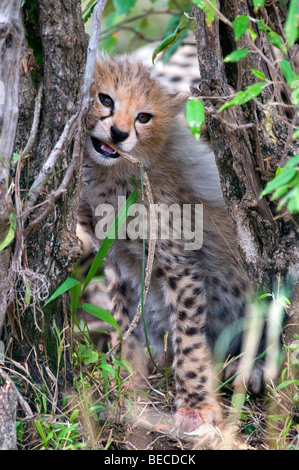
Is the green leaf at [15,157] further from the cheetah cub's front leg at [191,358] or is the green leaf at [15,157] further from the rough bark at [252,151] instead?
the cheetah cub's front leg at [191,358]

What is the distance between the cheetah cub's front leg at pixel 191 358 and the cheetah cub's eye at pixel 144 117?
75 centimetres

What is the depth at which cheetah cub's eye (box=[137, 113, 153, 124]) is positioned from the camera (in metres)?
2.88

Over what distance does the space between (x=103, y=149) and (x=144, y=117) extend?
12.8 inches

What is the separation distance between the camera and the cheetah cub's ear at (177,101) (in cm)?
307

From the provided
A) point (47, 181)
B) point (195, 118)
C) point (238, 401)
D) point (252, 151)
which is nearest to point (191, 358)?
point (238, 401)

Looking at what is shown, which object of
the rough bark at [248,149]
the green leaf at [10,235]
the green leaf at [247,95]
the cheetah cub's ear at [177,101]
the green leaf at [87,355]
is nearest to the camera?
the green leaf at [247,95]

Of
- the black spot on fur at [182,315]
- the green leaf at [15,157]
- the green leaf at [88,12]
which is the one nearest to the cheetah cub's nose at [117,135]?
the green leaf at [88,12]

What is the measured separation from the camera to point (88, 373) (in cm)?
244

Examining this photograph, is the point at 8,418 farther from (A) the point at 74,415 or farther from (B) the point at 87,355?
(B) the point at 87,355

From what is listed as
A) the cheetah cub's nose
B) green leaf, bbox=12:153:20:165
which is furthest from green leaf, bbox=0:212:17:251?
the cheetah cub's nose

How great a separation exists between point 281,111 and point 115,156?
0.75 meters

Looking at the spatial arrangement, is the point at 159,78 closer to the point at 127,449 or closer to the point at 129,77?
the point at 129,77

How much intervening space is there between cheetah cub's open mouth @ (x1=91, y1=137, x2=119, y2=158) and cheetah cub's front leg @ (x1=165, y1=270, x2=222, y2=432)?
636 mm
